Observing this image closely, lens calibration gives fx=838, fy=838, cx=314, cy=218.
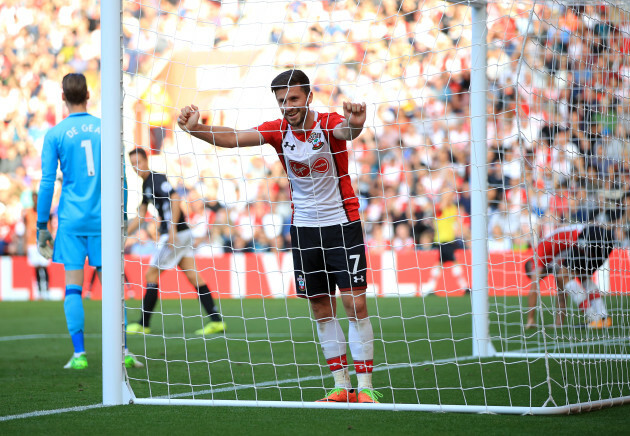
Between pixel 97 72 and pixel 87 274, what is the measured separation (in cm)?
538

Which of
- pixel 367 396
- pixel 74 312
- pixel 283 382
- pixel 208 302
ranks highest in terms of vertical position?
pixel 74 312

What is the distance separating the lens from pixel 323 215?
451 cm

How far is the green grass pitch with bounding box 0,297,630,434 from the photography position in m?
3.74

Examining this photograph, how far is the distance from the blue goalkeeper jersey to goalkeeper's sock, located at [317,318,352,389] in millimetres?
2277

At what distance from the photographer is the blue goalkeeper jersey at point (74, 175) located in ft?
19.8

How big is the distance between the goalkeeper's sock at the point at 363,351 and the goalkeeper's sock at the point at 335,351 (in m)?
0.09

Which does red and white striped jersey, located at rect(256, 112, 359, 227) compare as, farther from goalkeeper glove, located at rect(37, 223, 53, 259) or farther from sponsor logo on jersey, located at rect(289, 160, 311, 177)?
goalkeeper glove, located at rect(37, 223, 53, 259)

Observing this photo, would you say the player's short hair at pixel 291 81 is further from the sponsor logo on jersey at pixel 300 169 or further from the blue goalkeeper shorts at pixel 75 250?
the blue goalkeeper shorts at pixel 75 250

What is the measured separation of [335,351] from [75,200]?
8.35ft

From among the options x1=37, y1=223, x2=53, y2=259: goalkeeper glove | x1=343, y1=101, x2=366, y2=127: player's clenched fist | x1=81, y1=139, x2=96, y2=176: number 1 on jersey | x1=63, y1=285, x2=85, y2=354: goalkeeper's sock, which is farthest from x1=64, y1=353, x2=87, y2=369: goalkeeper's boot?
x1=343, y1=101, x2=366, y2=127: player's clenched fist

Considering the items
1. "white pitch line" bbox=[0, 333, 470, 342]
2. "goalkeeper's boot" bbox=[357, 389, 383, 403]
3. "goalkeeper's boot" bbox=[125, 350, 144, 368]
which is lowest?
"white pitch line" bbox=[0, 333, 470, 342]

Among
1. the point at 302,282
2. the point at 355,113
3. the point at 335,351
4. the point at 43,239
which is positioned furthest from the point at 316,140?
the point at 43,239

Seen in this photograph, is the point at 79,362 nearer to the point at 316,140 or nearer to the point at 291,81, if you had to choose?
the point at 316,140

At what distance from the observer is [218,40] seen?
16.8 metres
